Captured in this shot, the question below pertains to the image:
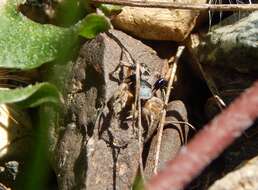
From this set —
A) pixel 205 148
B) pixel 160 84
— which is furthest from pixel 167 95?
pixel 205 148

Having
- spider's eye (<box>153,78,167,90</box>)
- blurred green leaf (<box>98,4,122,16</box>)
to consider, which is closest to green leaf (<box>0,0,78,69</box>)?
blurred green leaf (<box>98,4,122,16</box>)

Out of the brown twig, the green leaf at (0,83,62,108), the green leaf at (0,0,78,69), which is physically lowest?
the green leaf at (0,83,62,108)

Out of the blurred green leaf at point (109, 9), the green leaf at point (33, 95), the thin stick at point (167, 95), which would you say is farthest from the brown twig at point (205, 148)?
the blurred green leaf at point (109, 9)

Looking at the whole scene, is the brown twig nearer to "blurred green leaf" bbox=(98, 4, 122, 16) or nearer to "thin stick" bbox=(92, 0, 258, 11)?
"thin stick" bbox=(92, 0, 258, 11)

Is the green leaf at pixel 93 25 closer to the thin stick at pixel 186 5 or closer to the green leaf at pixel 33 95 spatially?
the thin stick at pixel 186 5

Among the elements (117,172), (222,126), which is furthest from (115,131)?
(222,126)

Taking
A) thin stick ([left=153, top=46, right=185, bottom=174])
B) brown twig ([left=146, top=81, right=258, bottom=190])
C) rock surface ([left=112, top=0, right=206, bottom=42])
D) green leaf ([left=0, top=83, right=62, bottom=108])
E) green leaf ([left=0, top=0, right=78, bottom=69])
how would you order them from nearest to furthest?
→ 1. brown twig ([left=146, top=81, right=258, bottom=190])
2. green leaf ([left=0, top=83, right=62, bottom=108])
3. thin stick ([left=153, top=46, right=185, bottom=174])
4. green leaf ([left=0, top=0, right=78, bottom=69])
5. rock surface ([left=112, top=0, right=206, bottom=42])
